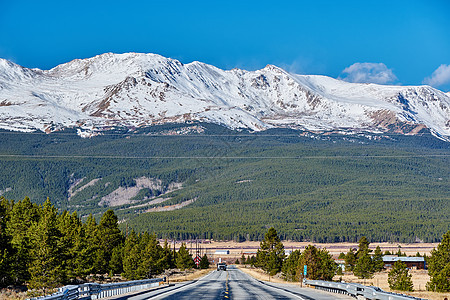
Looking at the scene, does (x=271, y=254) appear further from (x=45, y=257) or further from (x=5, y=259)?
(x=5, y=259)

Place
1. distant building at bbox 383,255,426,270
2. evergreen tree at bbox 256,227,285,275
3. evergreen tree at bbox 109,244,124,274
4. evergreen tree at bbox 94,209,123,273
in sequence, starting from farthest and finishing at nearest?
distant building at bbox 383,255,426,270
evergreen tree at bbox 256,227,285,275
evergreen tree at bbox 109,244,124,274
evergreen tree at bbox 94,209,123,273

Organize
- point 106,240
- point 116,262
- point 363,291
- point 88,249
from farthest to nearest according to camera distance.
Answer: point 106,240 → point 116,262 → point 88,249 → point 363,291

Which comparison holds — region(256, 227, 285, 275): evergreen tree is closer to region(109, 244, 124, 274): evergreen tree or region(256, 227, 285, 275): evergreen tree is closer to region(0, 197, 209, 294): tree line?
region(0, 197, 209, 294): tree line

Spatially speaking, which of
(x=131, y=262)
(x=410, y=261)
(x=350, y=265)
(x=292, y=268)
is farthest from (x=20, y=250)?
(x=410, y=261)

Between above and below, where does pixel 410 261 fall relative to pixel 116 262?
below

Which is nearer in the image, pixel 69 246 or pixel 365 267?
pixel 69 246

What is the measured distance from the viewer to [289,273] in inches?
4417

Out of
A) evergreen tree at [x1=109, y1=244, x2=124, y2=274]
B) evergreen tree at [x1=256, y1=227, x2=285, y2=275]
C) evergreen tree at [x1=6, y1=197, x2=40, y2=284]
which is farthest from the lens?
evergreen tree at [x1=256, y1=227, x2=285, y2=275]

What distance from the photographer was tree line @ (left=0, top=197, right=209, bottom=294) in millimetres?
59625

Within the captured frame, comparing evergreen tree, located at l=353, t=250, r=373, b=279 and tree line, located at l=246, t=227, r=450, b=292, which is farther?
evergreen tree, located at l=353, t=250, r=373, b=279

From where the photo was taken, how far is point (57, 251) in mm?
61844

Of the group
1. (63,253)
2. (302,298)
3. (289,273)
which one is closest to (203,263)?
(289,273)

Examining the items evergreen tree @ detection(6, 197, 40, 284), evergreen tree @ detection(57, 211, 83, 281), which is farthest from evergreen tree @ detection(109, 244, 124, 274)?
evergreen tree @ detection(6, 197, 40, 284)

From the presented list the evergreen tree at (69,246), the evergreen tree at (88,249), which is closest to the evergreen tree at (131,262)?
the evergreen tree at (88,249)
